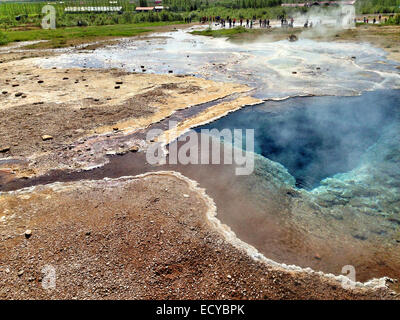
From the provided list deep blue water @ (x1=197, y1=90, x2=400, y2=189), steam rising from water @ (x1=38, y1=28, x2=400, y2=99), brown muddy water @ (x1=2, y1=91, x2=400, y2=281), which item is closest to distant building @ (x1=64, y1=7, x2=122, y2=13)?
steam rising from water @ (x1=38, y1=28, x2=400, y2=99)

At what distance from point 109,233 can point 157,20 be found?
73.0m

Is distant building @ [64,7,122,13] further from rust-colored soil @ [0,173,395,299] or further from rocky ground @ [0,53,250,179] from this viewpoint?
rust-colored soil @ [0,173,395,299]

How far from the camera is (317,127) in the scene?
13.2 meters

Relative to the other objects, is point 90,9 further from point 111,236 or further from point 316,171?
point 111,236

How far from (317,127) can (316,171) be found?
12.1 ft

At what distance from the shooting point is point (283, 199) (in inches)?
339

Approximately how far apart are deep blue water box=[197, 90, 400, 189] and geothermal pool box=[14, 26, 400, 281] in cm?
4

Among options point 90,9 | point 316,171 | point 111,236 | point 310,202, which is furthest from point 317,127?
point 90,9

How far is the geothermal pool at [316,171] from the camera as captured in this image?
23.0 feet

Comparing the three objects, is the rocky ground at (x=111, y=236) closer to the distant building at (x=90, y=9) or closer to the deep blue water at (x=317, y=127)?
the deep blue water at (x=317, y=127)

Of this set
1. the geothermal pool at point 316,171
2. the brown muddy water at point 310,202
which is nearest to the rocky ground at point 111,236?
the brown muddy water at point 310,202

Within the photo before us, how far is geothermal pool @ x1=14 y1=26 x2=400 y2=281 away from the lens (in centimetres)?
702
